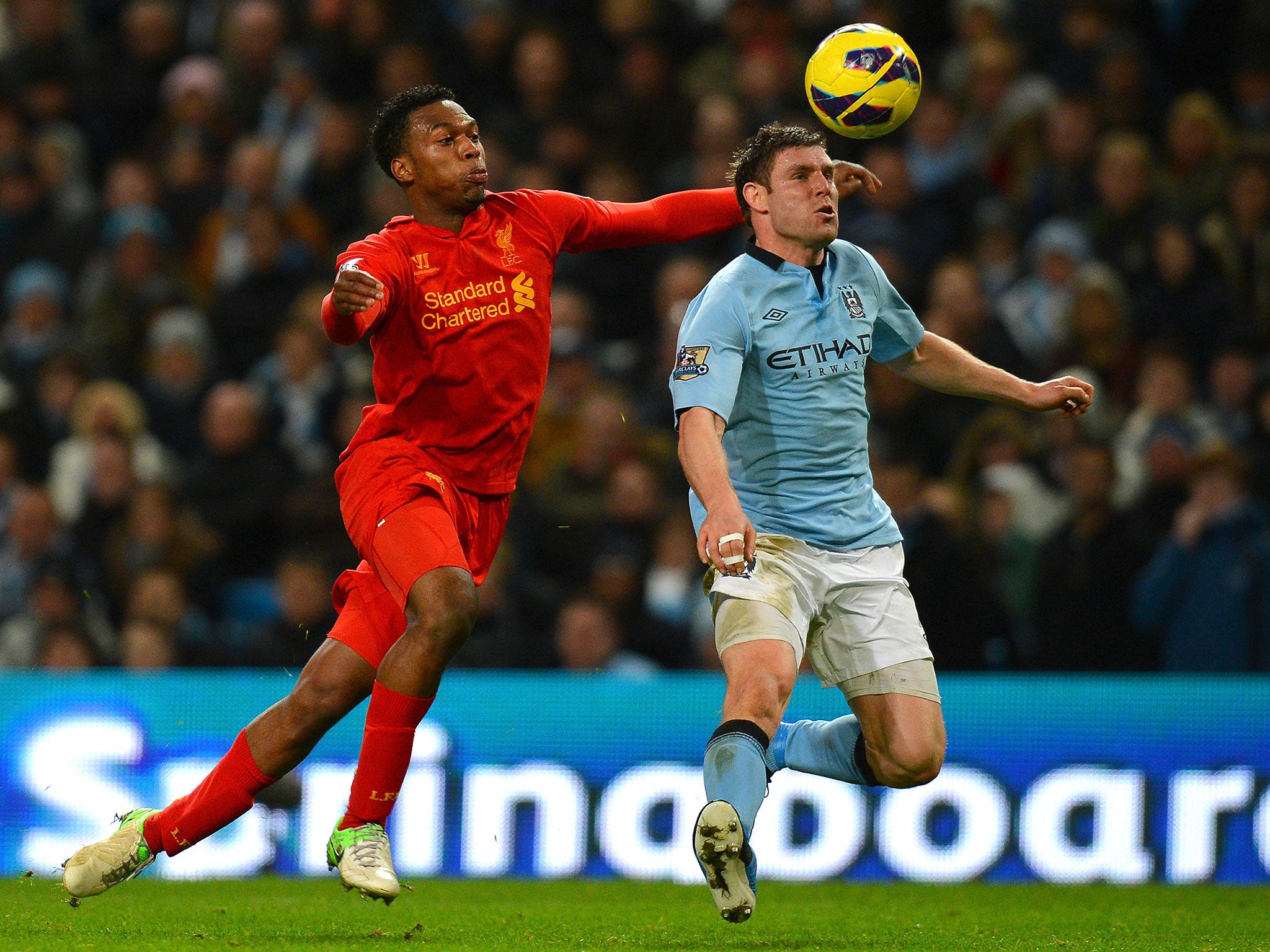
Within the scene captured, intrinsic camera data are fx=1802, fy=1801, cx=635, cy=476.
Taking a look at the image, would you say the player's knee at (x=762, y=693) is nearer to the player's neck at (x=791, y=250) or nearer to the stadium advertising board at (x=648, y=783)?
the player's neck at (x=791, y=250)

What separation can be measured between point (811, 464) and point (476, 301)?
1127 mm

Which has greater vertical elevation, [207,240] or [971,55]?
[971,55]

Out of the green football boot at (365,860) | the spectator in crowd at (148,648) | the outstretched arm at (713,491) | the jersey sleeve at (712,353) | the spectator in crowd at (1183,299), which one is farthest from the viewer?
the spectator in crowd at (1183,299)

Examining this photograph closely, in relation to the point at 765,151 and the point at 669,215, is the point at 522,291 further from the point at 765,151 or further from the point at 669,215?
the point at 765,151

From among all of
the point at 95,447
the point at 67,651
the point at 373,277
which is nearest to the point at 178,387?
the point at 95,447

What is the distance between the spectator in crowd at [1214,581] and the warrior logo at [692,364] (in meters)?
3.85

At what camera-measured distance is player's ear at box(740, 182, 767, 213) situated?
556 cm

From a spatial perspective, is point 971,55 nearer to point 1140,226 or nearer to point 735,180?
point 1140,226

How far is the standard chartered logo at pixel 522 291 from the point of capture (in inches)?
217

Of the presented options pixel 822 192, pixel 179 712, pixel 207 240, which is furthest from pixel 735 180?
pixel 207 240

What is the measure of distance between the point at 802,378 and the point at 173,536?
5.05m

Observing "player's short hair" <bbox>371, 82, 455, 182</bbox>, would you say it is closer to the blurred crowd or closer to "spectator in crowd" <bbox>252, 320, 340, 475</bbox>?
the blurred crowd

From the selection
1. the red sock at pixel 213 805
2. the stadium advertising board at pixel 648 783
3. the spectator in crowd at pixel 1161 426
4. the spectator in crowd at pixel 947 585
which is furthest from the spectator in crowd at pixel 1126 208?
the red sock at pixel 213 805

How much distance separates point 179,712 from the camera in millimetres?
7992
